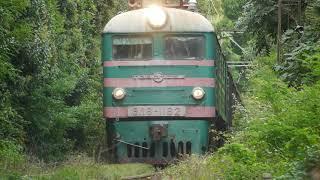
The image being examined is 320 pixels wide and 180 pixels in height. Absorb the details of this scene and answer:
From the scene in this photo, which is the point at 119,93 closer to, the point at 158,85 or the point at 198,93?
the point at 158,85

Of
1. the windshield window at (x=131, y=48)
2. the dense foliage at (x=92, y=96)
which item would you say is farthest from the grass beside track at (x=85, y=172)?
the windshield window at (x=131, y=48)

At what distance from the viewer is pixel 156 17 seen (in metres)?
12.5

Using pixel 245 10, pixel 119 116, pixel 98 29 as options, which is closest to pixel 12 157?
pixel 119 116

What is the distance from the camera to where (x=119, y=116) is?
1228cm

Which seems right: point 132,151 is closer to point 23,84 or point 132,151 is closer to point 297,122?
point 23,84

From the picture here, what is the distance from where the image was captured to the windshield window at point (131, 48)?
12.5 meters

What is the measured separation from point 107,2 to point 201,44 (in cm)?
1450

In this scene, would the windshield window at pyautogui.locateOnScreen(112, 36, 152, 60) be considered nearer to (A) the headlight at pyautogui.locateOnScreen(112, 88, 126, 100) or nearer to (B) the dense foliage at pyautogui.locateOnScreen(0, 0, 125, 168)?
(A) the headlight at pyautogui.locateOnScreen(112, 88, 126, 100)

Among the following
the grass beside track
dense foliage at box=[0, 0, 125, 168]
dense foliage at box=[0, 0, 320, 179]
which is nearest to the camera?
dense foliage at box=[0, 0, 320, 179]

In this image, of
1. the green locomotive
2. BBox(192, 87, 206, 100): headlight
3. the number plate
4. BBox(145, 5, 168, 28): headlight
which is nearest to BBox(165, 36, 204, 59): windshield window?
the green locomotive

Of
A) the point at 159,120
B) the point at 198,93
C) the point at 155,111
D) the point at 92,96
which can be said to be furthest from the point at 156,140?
the point at 92,96

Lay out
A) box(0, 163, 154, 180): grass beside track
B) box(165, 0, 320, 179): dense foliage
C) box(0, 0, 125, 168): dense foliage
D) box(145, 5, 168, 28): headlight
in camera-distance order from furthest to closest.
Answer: box(145, 5, 168, 28): headlight, box(0, 0, 125, 168): dense foliage, box(0, 163, 154, 180): grass beside track, box(165, 0, 320, 179): dense foliage

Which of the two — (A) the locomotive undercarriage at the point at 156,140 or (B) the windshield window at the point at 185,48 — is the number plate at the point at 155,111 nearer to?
(A) the locomotive undercarriage at the point at 156,140

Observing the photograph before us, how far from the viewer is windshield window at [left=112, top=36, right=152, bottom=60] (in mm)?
12531
